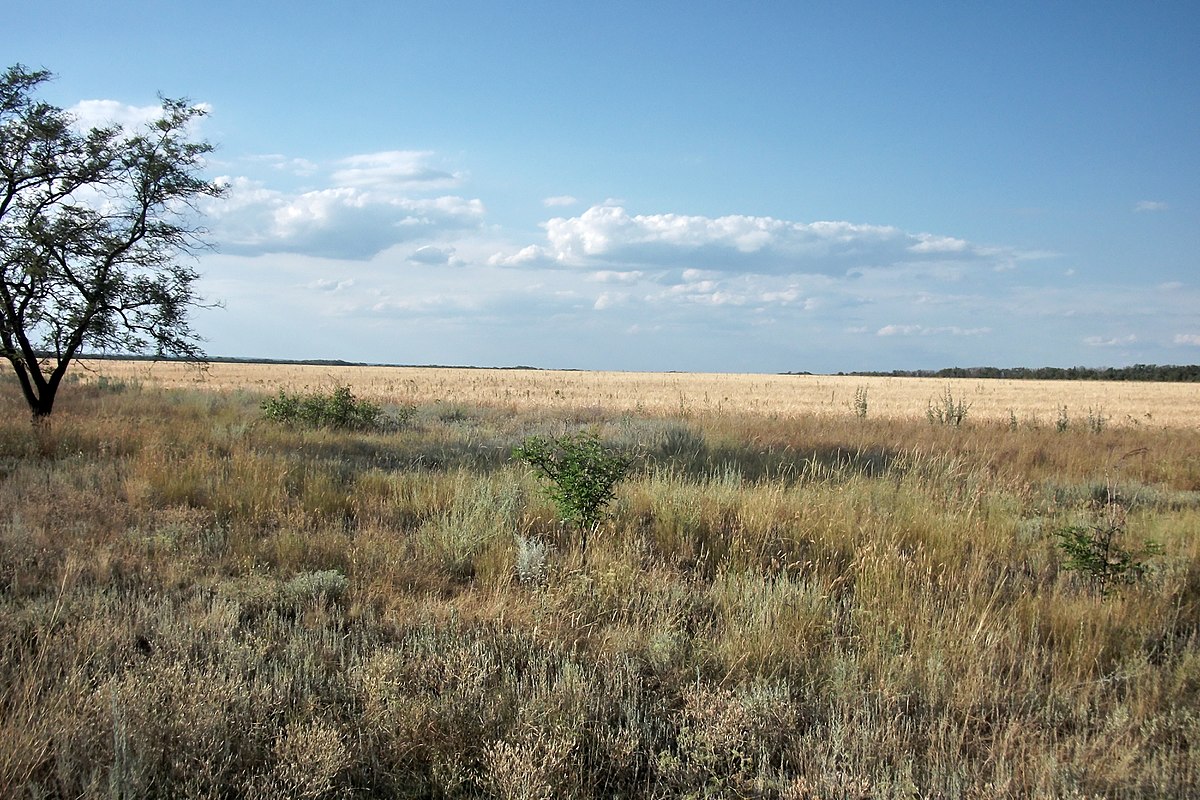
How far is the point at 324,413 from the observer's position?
1659 cm

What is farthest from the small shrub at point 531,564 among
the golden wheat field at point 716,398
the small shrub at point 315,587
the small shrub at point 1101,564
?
the golden wheat field at point 716,398

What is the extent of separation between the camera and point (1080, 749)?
11.7ft

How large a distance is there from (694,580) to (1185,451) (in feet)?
50.9

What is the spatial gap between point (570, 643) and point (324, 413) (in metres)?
13.5

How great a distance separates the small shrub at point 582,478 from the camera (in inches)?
284

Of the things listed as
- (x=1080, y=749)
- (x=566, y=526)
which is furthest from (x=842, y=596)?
(x=566, y=526)

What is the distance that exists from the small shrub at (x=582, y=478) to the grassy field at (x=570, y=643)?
308 mm

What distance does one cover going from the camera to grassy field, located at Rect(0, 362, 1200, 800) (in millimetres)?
3359

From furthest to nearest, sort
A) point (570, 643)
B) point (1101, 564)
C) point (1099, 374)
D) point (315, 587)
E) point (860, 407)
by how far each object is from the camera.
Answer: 1. point (1099, 374)
2. point (860, 407)
3. point (1101, 564)
4. point (315, 587)
5. point (570, 643)

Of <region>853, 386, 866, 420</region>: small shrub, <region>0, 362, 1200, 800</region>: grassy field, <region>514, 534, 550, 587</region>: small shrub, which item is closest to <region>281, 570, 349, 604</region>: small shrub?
<region>0, 362, 1200, 800</region>: grassy field

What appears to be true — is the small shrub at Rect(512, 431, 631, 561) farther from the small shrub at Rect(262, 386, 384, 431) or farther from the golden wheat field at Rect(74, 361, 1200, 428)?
the golden wheat field at Rect(74, 361, 1200, 428)

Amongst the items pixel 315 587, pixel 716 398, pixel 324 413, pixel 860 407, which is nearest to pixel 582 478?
pixel 315 587

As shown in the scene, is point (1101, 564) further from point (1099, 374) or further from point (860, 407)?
point (1099, 374)

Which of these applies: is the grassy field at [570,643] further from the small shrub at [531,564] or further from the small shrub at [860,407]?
the small shrub at [860,407]
